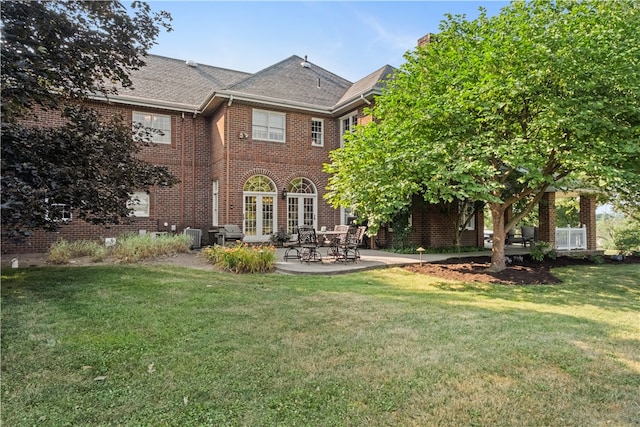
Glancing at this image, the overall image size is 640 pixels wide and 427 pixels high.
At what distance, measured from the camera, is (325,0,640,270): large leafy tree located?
698 centimetres

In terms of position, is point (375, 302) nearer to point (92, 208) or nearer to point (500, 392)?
point (500, 392)

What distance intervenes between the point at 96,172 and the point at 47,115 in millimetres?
9360

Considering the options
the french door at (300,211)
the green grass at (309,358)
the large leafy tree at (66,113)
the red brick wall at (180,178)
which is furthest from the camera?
the french door at (300,211)

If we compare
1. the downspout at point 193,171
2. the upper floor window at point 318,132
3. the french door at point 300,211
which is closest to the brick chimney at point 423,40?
the upper floor window at point 318,132

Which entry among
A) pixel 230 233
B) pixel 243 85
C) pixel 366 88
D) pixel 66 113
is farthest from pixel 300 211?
pixel 66 113

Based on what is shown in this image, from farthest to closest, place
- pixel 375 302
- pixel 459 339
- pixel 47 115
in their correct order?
pixel 47 115
pixel 375 302
pixel 459 339

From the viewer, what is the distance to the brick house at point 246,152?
14078mm

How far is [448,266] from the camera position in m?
10.0

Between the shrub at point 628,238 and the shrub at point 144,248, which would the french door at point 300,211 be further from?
the shrub at point 628,238

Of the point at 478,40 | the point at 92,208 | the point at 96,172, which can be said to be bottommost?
the point at 92,208

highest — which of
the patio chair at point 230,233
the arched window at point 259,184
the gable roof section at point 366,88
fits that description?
the gable roof section at point 366,88

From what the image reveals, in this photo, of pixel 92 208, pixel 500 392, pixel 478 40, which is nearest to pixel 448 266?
pixel 478 40

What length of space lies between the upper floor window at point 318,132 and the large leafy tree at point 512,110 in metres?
7.12

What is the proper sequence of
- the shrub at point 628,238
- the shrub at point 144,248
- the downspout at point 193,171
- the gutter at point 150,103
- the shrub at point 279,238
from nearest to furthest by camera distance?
the shrub at point 144,248, the gutter at point 150,103, the shrub at point 279,238, the downspout at point 193,171, the shrub at point 628,238
